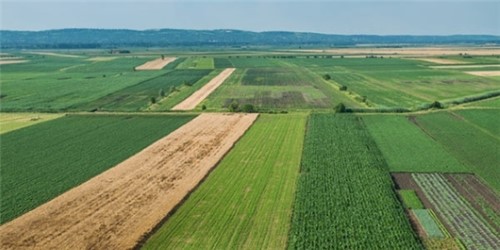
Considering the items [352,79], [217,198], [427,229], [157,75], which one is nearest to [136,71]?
[157,75]

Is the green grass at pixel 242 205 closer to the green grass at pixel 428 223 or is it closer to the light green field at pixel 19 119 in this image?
the green grass at pixel 428 223

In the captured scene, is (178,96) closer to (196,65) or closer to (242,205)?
(242,205)

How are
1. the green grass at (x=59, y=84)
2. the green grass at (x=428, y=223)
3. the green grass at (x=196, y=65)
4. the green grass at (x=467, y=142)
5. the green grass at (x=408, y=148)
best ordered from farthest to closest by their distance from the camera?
1. the green grass at (x=196, y=65)
2. the green grass at (x=59, y=84)
3. the green grass at (x=408, y=148)
4. the green grass at (x=467, y=142)
5. the green grass at (x=428, y=223)

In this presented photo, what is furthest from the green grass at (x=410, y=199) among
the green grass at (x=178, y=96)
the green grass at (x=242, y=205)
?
the green grass at (x=178, y=96)

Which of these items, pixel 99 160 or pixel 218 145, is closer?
pixel 99 160

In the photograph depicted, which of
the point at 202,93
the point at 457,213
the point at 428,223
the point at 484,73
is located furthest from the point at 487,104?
the point at 484,73

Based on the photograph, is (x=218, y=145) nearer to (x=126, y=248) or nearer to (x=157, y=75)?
(x=126, y=248)
